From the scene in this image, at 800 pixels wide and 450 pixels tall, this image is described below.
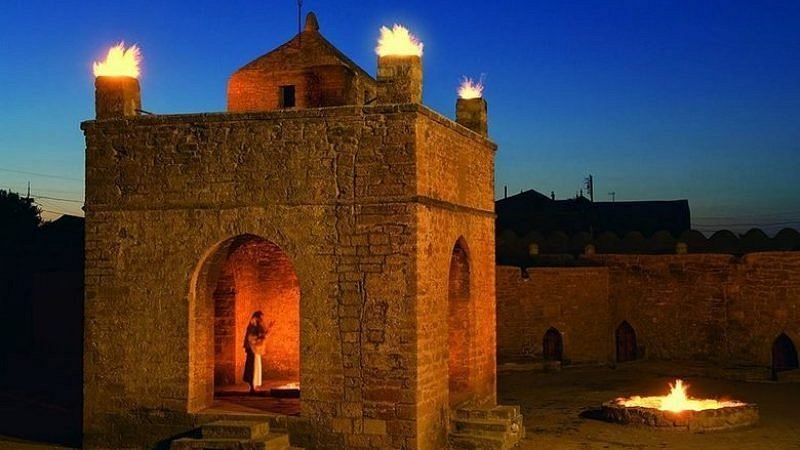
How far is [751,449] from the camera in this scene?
13.1 m

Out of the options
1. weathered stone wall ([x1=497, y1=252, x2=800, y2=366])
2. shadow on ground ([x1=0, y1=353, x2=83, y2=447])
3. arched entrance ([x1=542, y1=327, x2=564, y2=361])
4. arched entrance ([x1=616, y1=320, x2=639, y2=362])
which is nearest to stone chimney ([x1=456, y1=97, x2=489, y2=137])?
shadow on ground ([x1=0, y1=353, x2=83, y2=447])

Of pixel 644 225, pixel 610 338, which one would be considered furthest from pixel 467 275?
pixel 644 225

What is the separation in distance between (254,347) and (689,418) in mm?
6348

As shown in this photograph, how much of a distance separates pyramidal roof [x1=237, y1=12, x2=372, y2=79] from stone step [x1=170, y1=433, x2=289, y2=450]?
17.6 feet

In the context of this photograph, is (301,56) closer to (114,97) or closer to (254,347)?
(114,97)

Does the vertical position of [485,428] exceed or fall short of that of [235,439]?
it falls short

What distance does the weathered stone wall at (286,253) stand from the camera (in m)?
11.5

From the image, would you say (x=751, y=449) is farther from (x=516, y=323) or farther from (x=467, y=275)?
(x=516, y=323)

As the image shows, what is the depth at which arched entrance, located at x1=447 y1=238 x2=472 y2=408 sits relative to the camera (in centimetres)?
1389

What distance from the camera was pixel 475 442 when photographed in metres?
12.3

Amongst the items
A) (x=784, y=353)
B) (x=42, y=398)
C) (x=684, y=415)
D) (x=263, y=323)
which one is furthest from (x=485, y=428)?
(x=784, y=353)

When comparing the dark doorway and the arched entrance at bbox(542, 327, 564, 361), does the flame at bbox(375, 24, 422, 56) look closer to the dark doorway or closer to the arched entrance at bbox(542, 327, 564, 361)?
the dark doorway

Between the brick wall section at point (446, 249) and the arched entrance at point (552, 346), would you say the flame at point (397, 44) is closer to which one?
the brick wall section at point (446, 249)

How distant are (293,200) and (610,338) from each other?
505 inches
